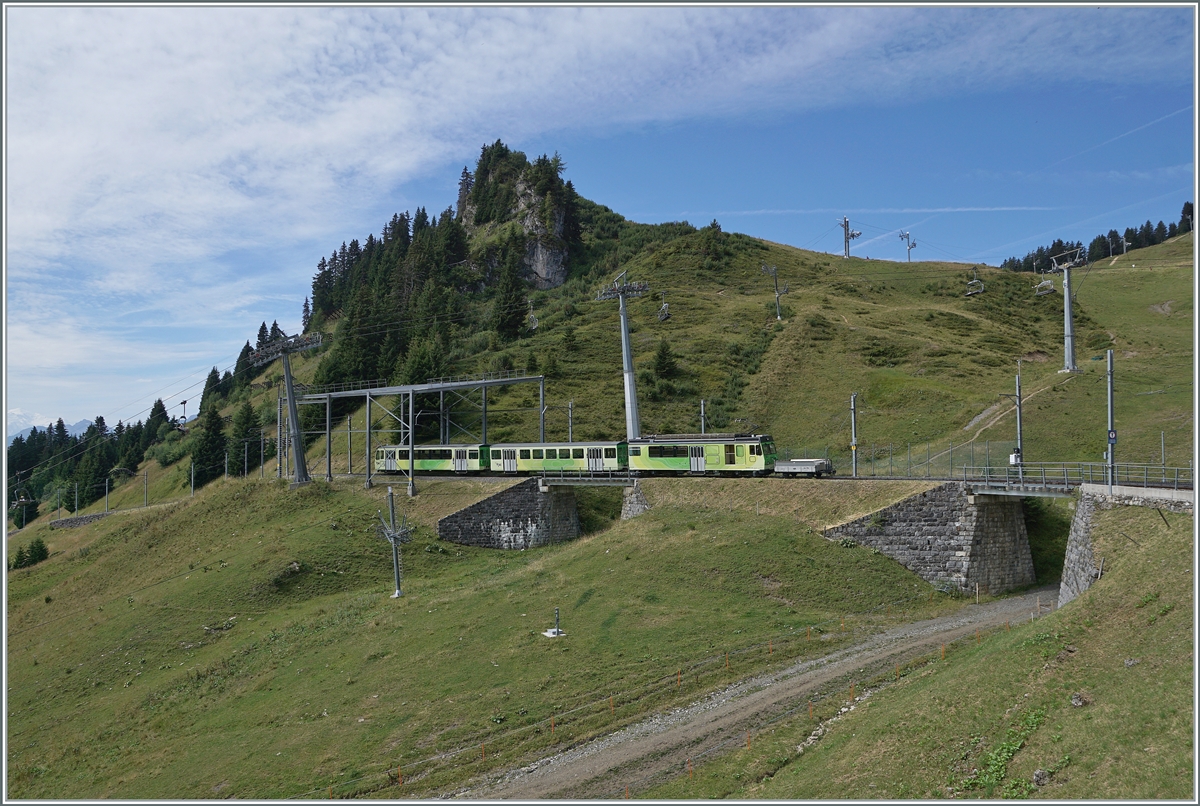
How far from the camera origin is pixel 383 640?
37.2 metres

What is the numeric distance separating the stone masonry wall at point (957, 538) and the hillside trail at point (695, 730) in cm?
620

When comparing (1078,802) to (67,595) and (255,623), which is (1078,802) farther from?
(67,595)

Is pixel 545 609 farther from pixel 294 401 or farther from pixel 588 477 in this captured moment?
pixel 294 401

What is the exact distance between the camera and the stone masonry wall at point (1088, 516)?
2881 cm

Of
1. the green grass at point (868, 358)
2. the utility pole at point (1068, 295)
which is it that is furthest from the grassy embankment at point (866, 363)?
the utility pole at point (1068, 295)

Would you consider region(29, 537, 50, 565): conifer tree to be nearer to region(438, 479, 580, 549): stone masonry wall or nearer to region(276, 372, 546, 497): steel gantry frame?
region(276, 372, 546, 497): steel gantry frame

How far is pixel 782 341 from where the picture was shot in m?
98.2

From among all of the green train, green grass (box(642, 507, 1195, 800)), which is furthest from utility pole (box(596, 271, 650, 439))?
green grass (box(642, 507, 1195, 800))

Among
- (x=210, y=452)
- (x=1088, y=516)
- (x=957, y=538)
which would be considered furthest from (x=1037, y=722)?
(x=210, y=452)

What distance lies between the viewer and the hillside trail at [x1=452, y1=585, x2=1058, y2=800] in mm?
22891

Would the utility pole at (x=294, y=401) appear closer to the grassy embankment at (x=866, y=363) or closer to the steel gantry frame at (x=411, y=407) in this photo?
the steel gantry frame at (x=411, y=407)

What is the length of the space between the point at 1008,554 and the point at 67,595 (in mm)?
61173

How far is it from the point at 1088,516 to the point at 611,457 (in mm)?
33469

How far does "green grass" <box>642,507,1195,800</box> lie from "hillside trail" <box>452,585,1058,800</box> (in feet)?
2.88
